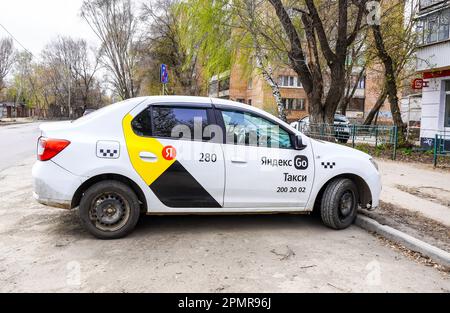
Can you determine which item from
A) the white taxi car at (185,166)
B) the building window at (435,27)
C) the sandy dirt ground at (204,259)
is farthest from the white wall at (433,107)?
the sandy dirt ground at (204,259)

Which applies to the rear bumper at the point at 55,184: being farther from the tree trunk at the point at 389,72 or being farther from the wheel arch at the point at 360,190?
the tree trunk at the point at 389,72

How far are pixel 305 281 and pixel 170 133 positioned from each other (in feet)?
7.90

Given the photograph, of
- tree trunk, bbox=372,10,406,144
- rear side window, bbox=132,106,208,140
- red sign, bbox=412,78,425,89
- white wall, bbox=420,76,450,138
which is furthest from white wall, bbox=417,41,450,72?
rear side window, bbox=132,106,208,140

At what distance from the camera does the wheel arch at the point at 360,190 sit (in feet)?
17.6

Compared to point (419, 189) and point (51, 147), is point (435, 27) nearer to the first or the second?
point (419, 189)

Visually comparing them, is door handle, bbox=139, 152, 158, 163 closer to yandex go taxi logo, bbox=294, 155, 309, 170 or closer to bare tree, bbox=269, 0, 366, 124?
yandex go taxi logo, bbox=294, 155, 309, 170

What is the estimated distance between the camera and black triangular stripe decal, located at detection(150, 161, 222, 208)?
4645mm

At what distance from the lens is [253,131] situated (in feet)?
16.6

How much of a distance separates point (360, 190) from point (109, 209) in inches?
143

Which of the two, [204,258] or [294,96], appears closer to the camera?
[204,258]

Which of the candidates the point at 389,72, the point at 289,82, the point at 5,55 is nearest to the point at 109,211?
the point at 389,72

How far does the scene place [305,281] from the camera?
3611 millimetres

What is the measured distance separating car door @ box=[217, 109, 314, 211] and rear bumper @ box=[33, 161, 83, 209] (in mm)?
1903
